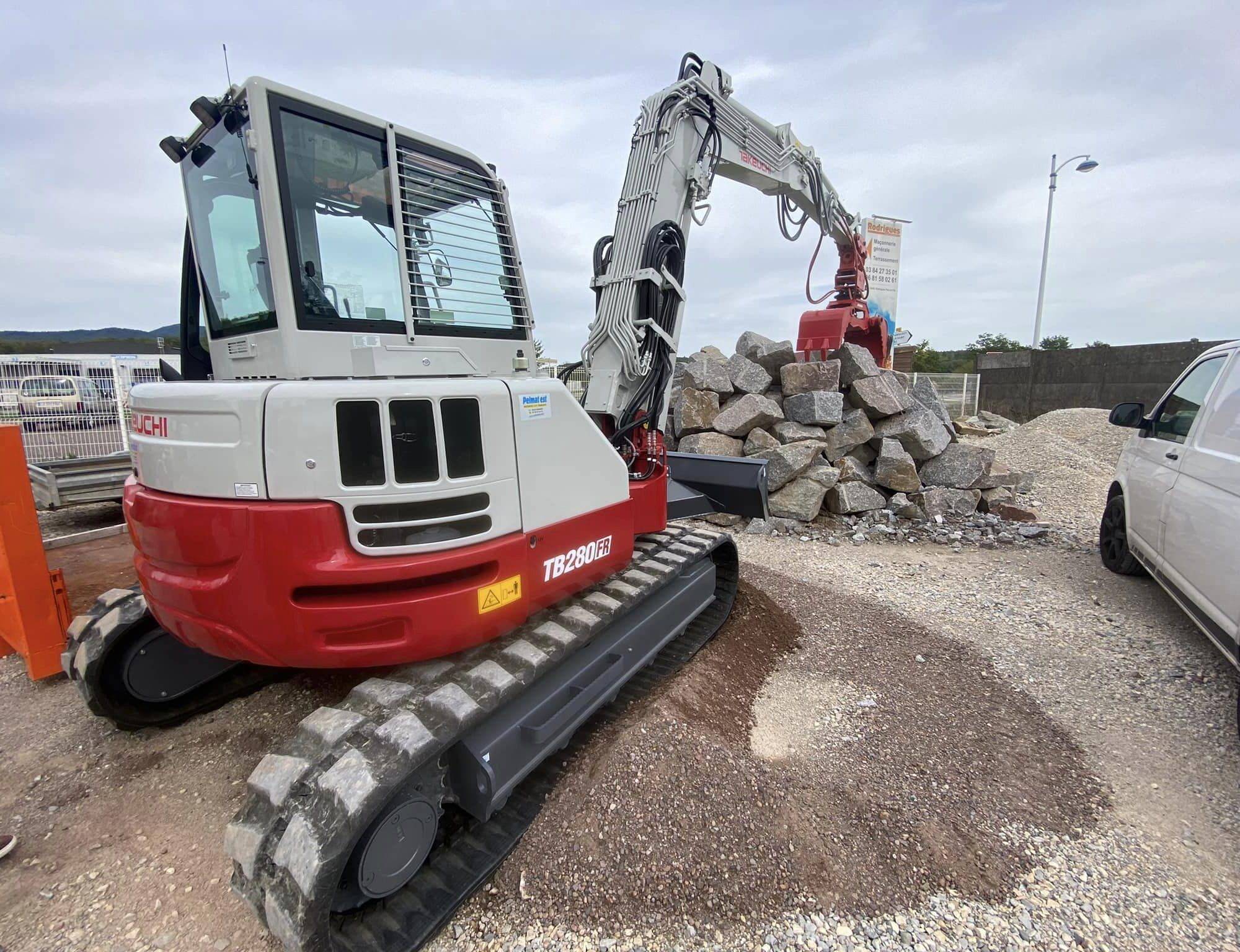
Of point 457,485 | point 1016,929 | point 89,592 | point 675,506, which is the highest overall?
point 457,485

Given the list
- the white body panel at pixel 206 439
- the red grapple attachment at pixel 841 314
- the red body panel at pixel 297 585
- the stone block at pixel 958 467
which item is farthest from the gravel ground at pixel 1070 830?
the red grapple attachment at pixel 841 314

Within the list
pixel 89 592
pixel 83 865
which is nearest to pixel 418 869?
pixel 83 865

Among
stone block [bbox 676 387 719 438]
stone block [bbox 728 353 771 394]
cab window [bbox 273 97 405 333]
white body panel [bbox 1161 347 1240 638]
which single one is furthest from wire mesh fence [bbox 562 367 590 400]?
stone block [bbox 728 353 771 394]

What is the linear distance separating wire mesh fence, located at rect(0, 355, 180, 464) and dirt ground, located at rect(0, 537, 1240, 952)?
703cm

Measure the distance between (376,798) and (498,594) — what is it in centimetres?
78

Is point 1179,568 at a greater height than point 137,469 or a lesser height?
lesser

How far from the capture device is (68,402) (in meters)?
8.84

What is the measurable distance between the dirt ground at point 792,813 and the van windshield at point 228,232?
1897 millimetres

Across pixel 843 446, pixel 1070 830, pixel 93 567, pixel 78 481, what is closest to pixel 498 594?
pixel 1070 830

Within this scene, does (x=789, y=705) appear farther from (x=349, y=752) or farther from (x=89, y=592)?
(x=89, y=592)

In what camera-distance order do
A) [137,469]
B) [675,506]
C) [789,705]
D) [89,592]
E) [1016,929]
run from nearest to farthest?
1. [1016,929]
2. [137,469]
3. [789,705]
4. [675,506]
5. [89,592]

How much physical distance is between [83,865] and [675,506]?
3.24 meters

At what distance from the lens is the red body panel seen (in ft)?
6.42

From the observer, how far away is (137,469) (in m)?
2.37
